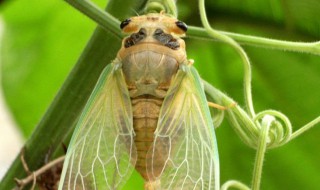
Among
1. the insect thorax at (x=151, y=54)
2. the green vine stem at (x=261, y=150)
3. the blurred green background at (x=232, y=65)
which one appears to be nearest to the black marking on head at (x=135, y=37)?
the insect thorax at (x=151, y=54)

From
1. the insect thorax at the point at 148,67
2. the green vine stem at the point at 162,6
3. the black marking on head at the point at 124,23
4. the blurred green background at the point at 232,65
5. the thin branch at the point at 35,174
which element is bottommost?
the thin branch at the point at 35,174

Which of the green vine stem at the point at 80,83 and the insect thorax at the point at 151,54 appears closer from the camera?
the insect thorax at the point at 151,54

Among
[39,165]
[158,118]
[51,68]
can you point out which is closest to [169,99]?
[158,118]

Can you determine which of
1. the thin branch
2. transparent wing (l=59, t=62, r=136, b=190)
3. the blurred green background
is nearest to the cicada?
transparent wing (l=59, t=62, r=136, b=190)

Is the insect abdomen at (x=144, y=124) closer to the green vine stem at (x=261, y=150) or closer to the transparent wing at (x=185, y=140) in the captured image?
the transparent wing at (x=185, y=140)

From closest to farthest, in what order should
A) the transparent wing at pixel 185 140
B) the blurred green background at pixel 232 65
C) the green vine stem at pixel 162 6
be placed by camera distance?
1. the transparent wing at pixel 185 140
2. the green vine stem at pixel 162 6
3. the blurred green background at pixel 232 65

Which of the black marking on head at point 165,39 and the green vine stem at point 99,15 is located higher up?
the green vine stem at point 99,15
